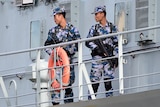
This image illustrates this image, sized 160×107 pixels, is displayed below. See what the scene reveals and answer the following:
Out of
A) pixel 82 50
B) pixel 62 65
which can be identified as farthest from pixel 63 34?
pixel 82 50

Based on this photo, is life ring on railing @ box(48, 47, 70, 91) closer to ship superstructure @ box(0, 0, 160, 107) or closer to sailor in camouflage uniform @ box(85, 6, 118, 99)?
ship superstructure @ box(0, 0, 160, 107)

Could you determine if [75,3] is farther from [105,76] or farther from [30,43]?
[105,76]

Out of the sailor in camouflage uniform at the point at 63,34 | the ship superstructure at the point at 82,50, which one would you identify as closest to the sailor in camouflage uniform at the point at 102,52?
the ship superstructure at the point at 82,50

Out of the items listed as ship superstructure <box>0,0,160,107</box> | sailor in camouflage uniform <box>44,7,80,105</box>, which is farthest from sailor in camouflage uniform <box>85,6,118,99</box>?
sailor in camouflage uniform <box>44,7,80,105</box>

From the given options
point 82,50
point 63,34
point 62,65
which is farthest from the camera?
point 82,50

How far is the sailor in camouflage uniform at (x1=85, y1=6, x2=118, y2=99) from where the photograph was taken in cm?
874

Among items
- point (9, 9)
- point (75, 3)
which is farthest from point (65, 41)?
point (9, 9)

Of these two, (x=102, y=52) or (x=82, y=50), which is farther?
(x=82, y=50)

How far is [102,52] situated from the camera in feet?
29.1

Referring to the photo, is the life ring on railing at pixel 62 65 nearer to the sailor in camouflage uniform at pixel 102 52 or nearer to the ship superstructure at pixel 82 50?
the ship superstructure at pixel 82 50

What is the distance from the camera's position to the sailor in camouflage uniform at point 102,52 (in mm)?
8742

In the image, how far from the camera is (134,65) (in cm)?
920

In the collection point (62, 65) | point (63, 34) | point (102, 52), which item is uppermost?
point (63, 34)

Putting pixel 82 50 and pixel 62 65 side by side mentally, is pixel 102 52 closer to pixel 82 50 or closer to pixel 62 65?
pixel 62 65
